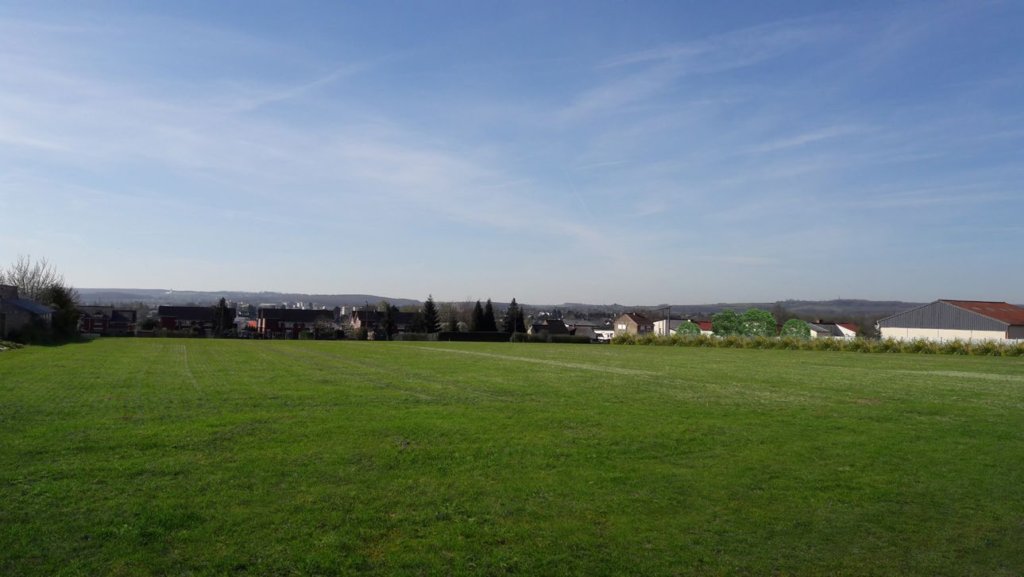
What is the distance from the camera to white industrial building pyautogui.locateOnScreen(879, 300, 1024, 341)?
56.8 metres

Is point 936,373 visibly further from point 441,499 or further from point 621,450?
point 441,499

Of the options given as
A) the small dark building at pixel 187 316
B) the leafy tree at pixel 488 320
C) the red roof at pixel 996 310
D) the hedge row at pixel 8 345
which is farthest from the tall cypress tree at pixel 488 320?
the hedge row at pixel 8 345

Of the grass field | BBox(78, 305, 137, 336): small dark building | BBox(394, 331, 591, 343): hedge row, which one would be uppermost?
BBox(78, 305, 137, 336): small dark building

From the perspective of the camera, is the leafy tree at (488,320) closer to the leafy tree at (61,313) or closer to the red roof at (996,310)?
the leafy tree at (61,313)

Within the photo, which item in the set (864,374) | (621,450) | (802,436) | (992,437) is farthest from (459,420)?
(864,374)

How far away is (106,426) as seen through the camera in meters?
11.3

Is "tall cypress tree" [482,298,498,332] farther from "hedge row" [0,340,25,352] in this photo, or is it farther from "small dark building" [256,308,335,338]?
"hedge row" [0,340,25,352]

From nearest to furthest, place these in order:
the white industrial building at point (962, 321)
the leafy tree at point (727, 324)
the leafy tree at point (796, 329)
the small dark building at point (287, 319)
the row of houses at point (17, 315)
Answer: the row of houses at point (17, 315) → the white industrial building at point (962, 321) → the leafy tree at point (796, 329) → the leafy tree at point (727, 324) → the small dark building at point (287, 319)

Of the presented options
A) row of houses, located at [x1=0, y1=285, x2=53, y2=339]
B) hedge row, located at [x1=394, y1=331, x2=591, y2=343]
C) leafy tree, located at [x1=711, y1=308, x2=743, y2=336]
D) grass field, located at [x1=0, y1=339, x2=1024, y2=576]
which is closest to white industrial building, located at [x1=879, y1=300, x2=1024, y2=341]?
leafy tree, located at [x1=711, y1=308, x2=743, y2=336]

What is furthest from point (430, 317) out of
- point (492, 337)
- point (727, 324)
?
point (727, 324)

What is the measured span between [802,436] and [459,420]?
5834 millimetres

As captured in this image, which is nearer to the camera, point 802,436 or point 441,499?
point 441,499

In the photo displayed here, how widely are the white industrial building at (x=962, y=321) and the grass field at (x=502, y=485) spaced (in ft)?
164

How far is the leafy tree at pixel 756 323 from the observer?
74312 millimetres
